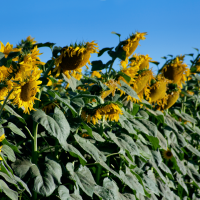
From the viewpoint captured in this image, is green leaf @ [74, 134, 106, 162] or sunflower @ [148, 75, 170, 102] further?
sunflower @ [148, 75, 170, 102]

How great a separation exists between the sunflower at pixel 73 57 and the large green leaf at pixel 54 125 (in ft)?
1.10

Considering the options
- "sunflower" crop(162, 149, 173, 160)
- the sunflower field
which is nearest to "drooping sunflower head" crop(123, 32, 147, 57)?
the sunflower field

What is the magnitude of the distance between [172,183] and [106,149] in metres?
A: 1.40

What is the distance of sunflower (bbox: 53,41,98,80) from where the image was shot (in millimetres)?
1792

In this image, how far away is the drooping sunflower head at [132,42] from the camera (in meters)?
2.32

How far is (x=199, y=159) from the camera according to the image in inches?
153

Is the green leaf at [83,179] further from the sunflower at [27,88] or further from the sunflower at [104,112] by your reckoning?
the sunflower at [27,88]

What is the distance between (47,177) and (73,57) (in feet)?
2.53

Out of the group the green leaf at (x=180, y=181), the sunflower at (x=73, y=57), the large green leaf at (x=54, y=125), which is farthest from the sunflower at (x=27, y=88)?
the green leaf at (x=180, y=181)

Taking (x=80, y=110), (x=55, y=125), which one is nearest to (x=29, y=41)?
(x=80, y=110)

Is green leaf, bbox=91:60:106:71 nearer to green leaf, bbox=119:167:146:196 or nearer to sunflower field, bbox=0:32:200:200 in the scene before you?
sunflower field, bbox=0:32:200:200

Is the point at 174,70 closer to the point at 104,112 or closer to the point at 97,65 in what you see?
the point at 97,65

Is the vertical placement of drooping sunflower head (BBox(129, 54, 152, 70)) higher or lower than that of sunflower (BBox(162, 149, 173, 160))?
higher

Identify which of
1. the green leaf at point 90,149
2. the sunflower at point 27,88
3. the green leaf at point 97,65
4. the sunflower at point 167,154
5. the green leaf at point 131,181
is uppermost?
the green leaf at point 97,65
